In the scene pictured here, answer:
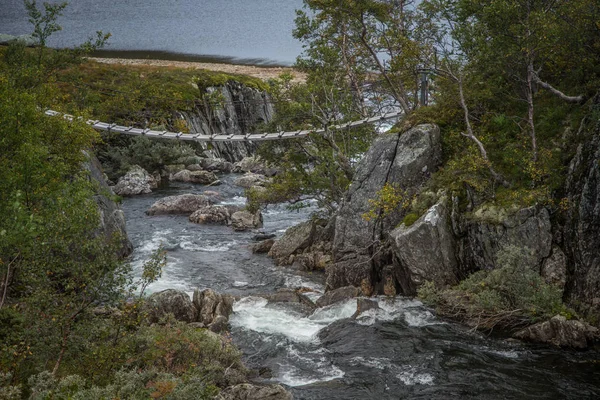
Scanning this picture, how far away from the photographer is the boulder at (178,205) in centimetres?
3509

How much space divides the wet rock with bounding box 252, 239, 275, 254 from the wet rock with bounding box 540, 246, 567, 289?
14495 mm

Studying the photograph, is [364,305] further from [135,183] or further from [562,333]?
[135,183]

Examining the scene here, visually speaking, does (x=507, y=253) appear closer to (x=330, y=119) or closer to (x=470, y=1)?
(x=470, y=1)

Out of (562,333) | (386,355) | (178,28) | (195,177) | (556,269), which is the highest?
(178,28)

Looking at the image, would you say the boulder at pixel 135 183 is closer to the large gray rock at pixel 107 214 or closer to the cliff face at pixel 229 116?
the cliff face at pixel 229 116

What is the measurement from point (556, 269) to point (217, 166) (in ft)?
120

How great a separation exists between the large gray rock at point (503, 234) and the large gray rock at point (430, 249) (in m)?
0.69

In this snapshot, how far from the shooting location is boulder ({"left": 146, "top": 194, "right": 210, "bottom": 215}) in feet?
115

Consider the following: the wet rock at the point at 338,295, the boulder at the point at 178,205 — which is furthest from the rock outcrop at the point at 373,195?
the boulder at the point at 178,205

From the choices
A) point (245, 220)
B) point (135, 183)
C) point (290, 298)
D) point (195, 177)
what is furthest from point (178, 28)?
point (290, 298)

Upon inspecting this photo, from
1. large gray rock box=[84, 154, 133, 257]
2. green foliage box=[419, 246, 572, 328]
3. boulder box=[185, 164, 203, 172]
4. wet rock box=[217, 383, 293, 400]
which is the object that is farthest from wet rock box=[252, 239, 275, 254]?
boulder box=[185, 164, 203, 172]

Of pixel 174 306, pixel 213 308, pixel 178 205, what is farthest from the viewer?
pixel 178 205

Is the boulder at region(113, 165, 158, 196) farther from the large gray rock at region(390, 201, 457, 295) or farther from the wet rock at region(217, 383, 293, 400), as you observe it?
the wet rock at region(217, 383, 293, 400)

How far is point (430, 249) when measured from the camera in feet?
61.0
